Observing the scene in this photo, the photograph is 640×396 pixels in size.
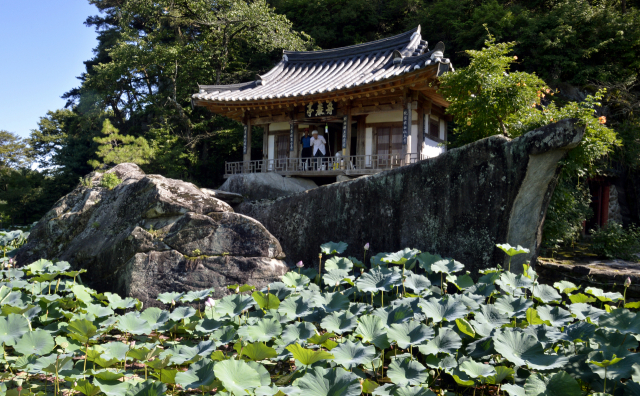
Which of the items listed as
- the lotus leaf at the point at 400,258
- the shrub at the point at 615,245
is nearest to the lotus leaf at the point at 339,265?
the lotus leaf at the point at 400,258

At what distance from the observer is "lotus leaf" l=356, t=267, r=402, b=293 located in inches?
Answer: 135

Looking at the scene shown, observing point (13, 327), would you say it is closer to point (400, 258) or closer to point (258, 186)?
point (400, 258)

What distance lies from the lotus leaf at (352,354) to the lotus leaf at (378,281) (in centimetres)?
82

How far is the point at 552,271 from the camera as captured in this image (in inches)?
271

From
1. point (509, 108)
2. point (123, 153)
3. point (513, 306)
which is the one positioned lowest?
point (513, 306)

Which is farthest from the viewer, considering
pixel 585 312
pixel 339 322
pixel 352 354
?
pixel 585 312

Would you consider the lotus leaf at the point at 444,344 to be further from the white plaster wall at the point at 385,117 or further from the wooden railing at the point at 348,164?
the white plaster wall at the point at 385,117

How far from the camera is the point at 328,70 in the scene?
12875mm

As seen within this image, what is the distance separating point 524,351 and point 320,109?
9610mm

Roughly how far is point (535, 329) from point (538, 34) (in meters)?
13.8

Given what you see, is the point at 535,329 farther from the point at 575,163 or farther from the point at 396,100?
the point at 396,100

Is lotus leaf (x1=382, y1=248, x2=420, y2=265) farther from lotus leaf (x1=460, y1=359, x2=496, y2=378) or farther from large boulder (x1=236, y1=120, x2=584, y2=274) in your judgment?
lotus leaf (x1=460, y1=359, x2=496, y2=378)

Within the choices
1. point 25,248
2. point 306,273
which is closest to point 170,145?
point 25,248

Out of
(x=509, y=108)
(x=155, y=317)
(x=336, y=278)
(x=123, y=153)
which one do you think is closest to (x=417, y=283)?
(x=336, y=278)
